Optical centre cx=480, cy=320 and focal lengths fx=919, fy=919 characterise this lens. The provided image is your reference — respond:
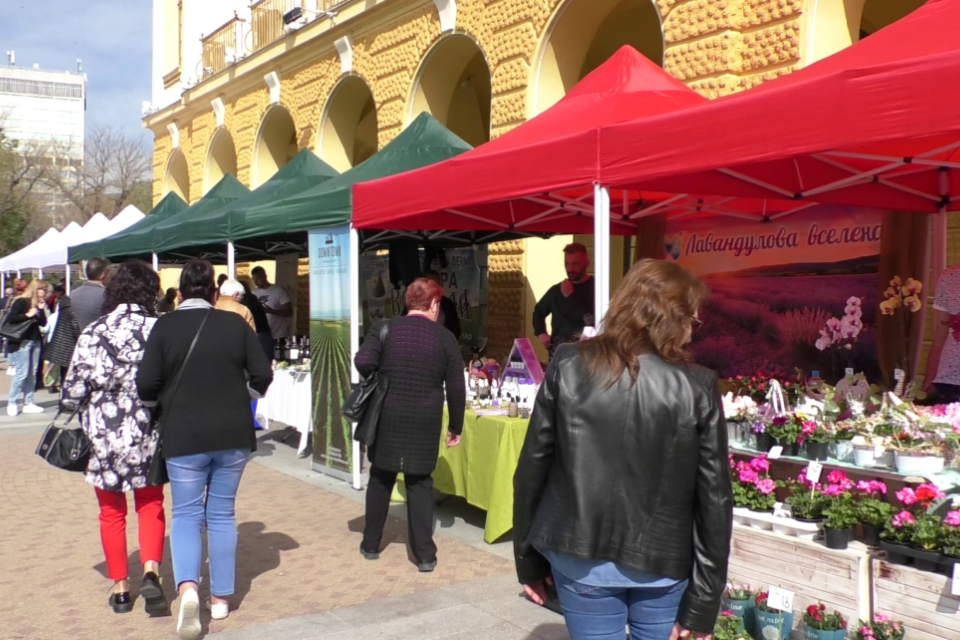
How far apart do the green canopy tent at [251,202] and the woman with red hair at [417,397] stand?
4.60 metres

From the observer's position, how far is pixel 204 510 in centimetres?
429

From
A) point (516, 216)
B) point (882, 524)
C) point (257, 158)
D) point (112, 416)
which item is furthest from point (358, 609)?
point (257, 158)

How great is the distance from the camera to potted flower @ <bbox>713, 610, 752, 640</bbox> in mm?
3631

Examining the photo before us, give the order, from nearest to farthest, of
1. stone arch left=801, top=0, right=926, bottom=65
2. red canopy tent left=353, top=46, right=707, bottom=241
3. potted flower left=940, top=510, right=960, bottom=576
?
potted flower left=940, top=510, right=960, bottom=576
red canopy tent left=353, top=46, right=707, bottom=241
stone arch left=801, top=0, right=926, bottom=65

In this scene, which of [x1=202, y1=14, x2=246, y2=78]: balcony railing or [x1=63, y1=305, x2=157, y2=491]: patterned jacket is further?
[x1=202, y1=14, x2=246, y2=78]: balcony railing

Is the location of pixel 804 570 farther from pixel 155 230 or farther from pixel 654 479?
pixel 155 230

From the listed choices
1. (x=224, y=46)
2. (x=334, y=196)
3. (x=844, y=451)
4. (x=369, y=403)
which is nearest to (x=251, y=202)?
(x=334, y=196)

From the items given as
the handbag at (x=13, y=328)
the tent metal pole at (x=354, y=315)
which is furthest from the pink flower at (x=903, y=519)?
the handbag at (x=13, y=328)

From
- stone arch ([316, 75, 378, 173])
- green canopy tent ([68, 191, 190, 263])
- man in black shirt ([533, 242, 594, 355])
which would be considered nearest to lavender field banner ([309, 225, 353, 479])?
man in black shirt ([533, 242, 594, 355])

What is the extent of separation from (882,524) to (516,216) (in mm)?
4929

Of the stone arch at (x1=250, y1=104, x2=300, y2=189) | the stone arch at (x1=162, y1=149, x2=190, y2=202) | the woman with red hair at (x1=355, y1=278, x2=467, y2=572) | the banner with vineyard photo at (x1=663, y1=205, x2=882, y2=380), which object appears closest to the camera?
the woman with red hair at (x1=355, y1=278, x2=467, y2=572)

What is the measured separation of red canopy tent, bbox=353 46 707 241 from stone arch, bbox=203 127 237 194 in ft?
45.5

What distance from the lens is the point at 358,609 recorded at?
179 inches

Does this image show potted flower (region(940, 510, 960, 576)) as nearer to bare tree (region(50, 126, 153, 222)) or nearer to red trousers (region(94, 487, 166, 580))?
red trousers (region(94, 487, 166, 580))
